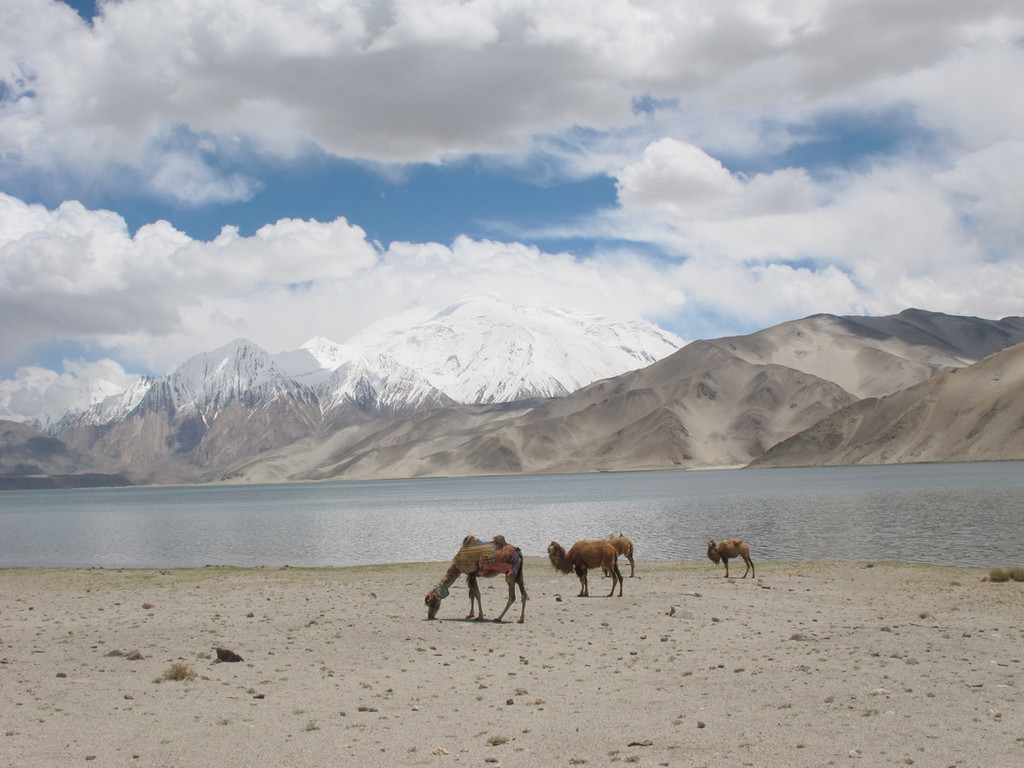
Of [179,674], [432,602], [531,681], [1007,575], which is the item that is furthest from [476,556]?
[1007,575]

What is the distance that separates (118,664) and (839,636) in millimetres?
12490

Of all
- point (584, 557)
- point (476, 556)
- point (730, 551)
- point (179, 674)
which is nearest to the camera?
point (179, 674)

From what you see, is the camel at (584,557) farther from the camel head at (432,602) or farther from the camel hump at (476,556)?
the camel head at (432,602)

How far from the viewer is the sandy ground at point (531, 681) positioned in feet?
33.9

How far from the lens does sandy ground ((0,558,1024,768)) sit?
33.9ft

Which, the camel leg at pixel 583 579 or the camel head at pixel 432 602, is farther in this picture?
the camel leg at pixel 583 579

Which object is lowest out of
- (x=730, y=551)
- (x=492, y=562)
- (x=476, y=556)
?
(x=730, y=551)

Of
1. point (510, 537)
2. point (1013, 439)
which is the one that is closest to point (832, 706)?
point (510, 537)

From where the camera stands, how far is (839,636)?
54.7 feet

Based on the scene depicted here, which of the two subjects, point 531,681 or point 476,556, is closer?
point 531,681

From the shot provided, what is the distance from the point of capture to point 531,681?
14.0m

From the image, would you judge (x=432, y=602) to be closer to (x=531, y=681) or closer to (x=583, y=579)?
(x=583, y=579)

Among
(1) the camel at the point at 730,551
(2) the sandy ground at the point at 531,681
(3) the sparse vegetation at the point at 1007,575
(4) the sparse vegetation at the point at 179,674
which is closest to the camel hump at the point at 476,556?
(2) the sandy ground at the point at 531,681

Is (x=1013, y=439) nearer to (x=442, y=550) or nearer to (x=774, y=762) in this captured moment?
(x=442, y=550)
